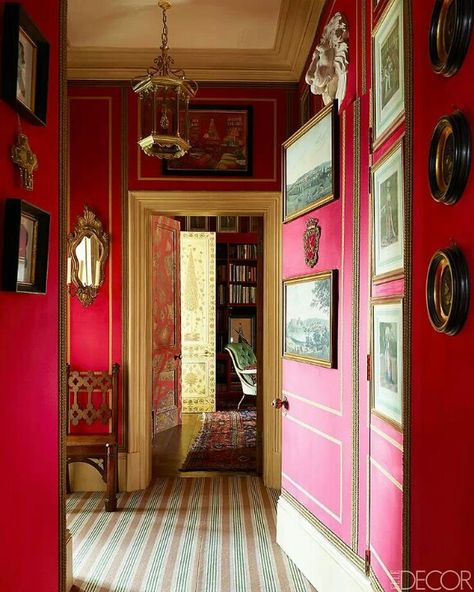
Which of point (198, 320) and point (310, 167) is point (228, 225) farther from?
point (310, 167)

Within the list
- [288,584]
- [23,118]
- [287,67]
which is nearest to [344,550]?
[288,584]

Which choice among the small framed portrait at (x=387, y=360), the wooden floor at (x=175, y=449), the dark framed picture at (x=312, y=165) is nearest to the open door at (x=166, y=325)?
the wooden floor at (x=175, y=449)

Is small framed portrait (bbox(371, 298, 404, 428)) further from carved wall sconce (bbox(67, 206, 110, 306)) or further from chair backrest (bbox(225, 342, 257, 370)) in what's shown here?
chair backrest (bbox(225, 342, 257, 370))

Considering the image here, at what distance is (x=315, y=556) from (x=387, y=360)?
4.82ft

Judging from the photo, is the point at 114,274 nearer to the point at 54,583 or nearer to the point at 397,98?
the point at 54,583

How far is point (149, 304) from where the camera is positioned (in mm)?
4867

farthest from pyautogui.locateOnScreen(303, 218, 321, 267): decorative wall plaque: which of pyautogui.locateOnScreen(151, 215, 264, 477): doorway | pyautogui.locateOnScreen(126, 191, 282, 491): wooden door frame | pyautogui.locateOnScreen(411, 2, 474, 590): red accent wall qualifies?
pyautogui.locateOnScreen(151, 215, 264, 477): doorway

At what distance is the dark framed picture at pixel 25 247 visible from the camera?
5.66ft

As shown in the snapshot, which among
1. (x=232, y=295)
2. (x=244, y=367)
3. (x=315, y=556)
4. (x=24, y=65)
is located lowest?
(x=315, y=556)

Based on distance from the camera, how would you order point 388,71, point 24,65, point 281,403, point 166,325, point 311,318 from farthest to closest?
point 166,325, point 281,403, point 311,318, point 388,71, point 24,65

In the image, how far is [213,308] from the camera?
27.7 ft

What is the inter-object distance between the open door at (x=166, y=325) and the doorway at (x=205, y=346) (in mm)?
13

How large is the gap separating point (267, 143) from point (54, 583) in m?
3.74

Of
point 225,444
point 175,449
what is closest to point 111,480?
point 175,449
